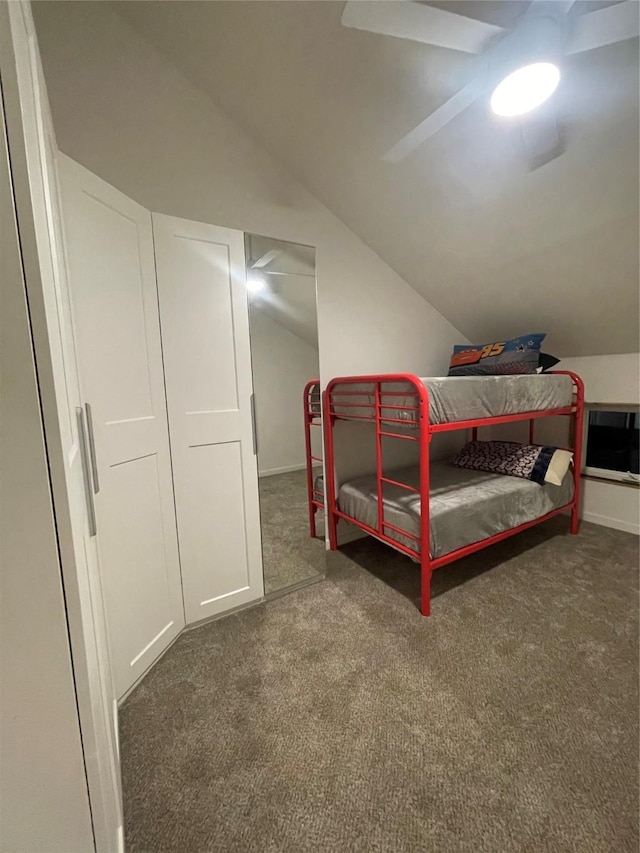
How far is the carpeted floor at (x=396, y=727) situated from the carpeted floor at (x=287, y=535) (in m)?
0.18

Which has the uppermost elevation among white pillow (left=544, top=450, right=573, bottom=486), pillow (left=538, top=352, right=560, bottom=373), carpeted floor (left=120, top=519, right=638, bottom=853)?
pillow (left=538, top=352, right=560, bottom=373)

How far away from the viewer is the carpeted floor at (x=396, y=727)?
96 cm

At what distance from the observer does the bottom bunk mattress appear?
6.11 ft

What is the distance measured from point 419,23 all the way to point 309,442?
187cm

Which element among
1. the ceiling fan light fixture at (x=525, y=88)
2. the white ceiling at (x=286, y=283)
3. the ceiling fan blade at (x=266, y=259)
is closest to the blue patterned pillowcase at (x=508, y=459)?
the white ceiling at (x=286, y=283)

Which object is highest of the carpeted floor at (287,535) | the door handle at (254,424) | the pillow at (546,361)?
the pillow at (546,361)

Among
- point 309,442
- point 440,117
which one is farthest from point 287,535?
point 440,117

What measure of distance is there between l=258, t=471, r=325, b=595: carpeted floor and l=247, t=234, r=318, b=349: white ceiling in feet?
3.10

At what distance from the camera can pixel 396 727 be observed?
124 cm

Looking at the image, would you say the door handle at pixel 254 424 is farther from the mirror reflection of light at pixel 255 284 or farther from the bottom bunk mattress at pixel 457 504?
the bottom bunk mattress at pixel 457 504

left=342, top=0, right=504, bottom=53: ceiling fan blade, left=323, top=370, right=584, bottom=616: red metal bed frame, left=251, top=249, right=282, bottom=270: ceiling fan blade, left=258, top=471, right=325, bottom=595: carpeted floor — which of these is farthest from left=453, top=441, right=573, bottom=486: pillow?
left=342, top=0, right=504, bottom=53: ceiling fan blade

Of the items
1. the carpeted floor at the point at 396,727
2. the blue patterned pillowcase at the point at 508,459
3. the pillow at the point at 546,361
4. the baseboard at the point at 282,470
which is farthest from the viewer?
the pillow at the point at 546,361

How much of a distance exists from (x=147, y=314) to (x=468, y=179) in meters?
1.79

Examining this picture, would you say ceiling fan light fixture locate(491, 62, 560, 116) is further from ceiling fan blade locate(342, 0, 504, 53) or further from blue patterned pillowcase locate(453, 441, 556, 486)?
blue patterned pillowcase locate(453, 441, 556, 486)
